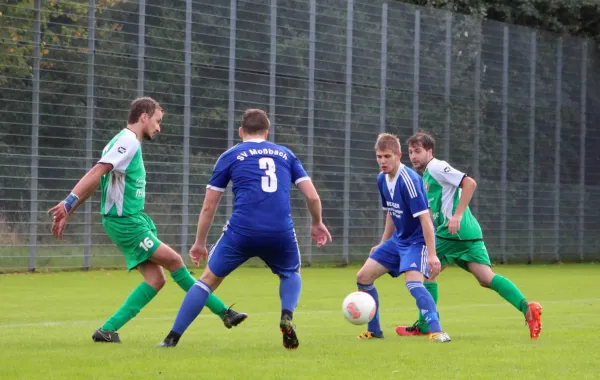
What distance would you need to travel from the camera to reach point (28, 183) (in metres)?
18.8

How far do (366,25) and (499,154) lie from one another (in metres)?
5.04

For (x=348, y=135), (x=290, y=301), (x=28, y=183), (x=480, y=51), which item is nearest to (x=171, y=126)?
(x=28, y=183)

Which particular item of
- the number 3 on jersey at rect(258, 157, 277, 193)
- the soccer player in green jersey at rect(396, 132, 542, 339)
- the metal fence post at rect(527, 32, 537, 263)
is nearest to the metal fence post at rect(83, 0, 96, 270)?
the soccer player in green jersey at rect(396, 132, 542, 339)

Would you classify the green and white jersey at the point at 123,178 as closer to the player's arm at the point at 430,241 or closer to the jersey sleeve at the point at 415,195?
the jersey sleeve at the point at 415,195

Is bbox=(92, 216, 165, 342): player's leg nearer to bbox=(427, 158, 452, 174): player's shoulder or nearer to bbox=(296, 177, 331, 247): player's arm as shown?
bbox=(296, 177, 331, 247): player's arm

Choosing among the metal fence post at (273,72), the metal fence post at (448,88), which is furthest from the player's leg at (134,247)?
the metal fence post at (448,88)

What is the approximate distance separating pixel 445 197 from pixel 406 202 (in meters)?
1.53

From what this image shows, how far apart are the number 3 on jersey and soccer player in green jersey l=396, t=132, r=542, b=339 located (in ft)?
7.46

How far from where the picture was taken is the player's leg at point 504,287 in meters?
9.42

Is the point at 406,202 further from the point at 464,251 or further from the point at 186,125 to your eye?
the point at 186,125

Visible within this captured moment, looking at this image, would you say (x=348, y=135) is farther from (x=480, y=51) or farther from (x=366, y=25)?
(x=480, y=51)

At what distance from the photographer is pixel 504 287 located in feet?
33.2

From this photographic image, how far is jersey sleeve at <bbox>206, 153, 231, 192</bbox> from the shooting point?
8148 millimetres

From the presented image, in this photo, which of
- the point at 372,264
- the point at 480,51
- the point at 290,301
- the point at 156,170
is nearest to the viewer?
the point at 290,301
